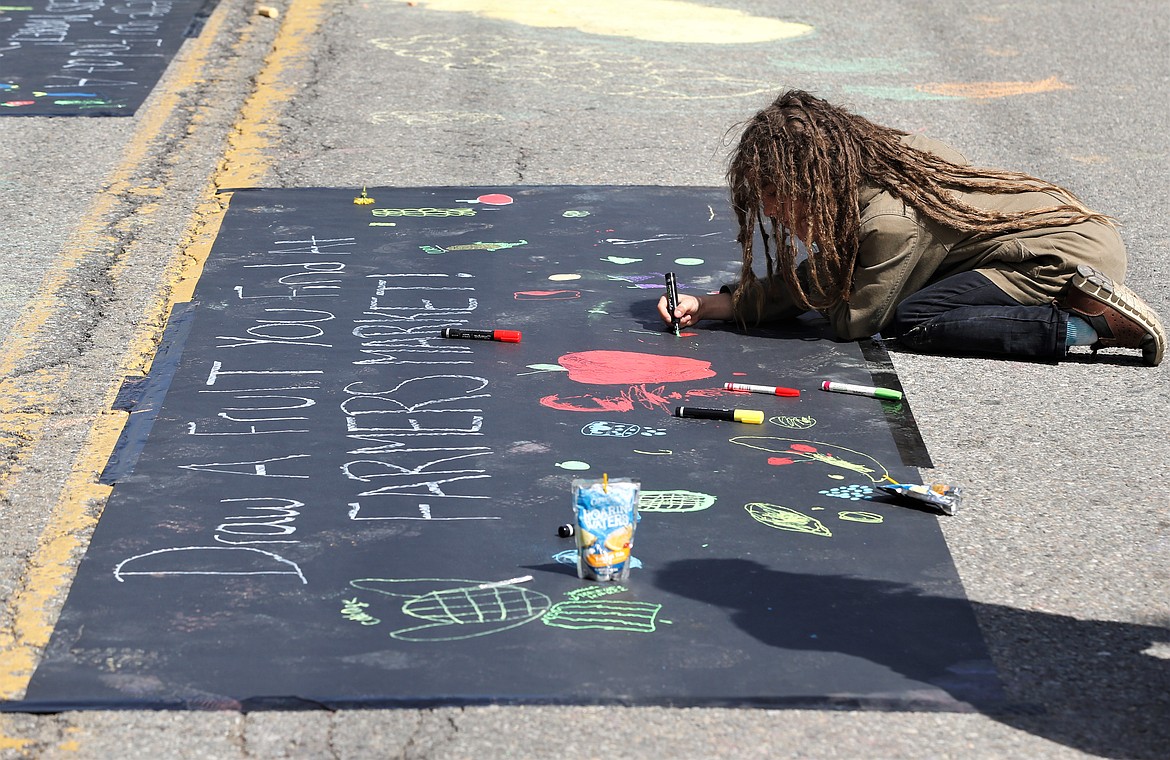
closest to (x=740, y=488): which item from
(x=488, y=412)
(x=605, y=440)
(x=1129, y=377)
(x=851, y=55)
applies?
(x=605, y=440)

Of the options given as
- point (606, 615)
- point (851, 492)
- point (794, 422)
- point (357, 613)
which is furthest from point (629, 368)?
point (357, 613)

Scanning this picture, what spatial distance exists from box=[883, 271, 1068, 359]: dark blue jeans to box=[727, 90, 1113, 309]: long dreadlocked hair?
0.20 metres

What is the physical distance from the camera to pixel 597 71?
29.4 feet

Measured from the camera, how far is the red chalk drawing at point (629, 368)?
4574 mm

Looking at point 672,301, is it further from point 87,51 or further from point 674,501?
point 87,51

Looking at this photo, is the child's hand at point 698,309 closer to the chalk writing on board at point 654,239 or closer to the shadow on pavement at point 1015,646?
the chalk writing on board at point 654,239

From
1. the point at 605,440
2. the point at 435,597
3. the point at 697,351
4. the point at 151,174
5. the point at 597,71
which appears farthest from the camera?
the point at 597,71

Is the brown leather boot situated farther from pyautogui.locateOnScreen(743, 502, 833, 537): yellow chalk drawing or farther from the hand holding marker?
pyautogui.locateOnScreen(743, 502, 833, 537): yellow chalk drawing

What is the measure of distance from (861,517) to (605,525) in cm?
77

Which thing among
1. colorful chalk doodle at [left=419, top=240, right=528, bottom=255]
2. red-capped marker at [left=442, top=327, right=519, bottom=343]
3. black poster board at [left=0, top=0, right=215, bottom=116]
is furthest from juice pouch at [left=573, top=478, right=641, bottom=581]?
black poster board at [left=0, top=0, right=215, bottom=116]

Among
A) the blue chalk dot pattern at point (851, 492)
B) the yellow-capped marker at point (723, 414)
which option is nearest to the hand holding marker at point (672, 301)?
the yellow-capped marker at point (723, 414)

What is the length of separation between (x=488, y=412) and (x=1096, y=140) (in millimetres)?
4711

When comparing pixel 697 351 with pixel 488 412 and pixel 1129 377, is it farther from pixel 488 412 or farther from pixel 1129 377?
pixel 1129 377

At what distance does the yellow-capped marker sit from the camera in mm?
4238
